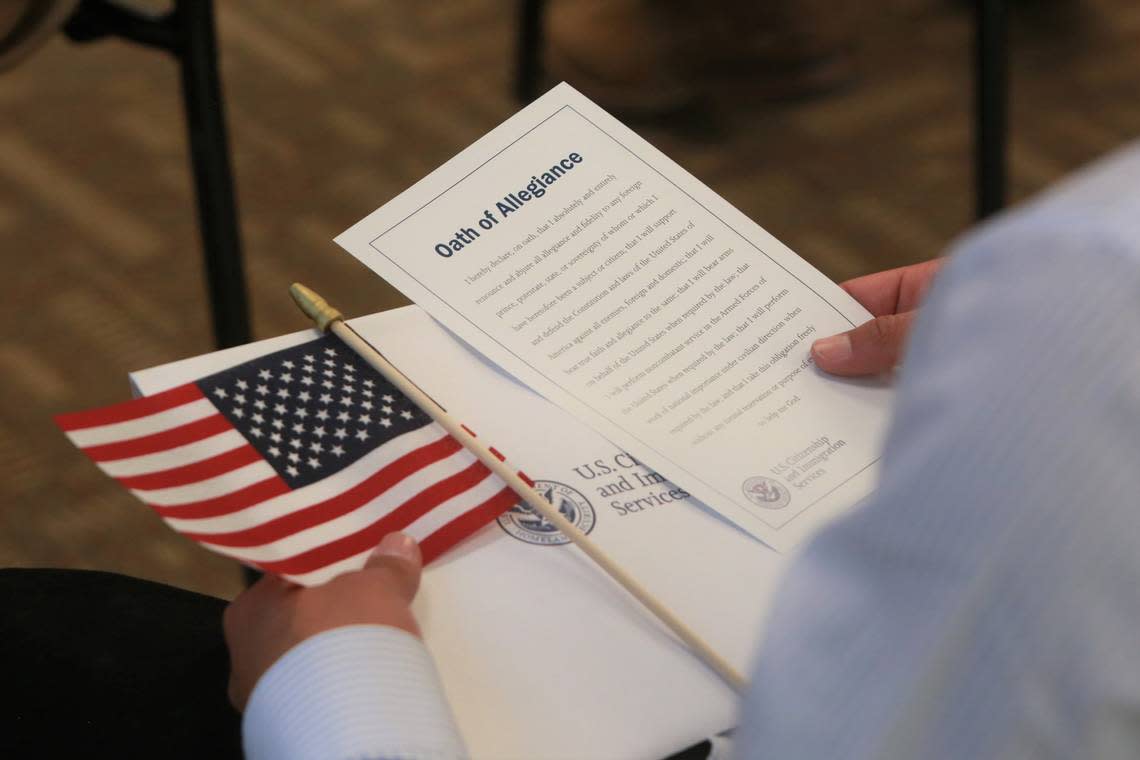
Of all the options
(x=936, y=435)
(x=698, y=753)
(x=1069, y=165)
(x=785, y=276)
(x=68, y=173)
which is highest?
(x=936, y=435)

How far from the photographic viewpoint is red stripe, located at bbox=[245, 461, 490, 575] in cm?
65

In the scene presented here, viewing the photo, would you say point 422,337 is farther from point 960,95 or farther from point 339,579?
point 960,95

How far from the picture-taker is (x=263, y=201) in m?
1.93

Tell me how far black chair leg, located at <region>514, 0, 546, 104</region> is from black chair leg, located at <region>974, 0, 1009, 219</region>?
0.61 meters

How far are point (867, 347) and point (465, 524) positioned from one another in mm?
241

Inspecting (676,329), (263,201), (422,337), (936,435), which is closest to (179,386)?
(422,337)

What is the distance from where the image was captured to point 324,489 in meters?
0.70

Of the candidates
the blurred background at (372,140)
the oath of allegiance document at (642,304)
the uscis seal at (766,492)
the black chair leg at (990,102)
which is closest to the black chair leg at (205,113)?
the blurred background at (372,140)

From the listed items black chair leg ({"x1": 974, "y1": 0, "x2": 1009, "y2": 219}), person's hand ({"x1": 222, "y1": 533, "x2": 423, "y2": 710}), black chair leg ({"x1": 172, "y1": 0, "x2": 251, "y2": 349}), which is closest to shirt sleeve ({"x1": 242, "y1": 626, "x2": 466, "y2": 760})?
person's hand ({"x1": 222, "y1": 533, "x2": 423, "y2": 710})

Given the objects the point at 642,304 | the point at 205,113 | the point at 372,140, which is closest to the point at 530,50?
the point at 372,140

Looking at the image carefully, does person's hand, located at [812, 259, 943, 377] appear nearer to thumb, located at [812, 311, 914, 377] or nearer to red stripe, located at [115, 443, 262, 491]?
thumb, located at [812, 311, 914, 377]

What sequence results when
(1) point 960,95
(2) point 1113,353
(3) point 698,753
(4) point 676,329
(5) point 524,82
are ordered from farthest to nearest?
(1) point 960,95
(5) point 524,82
(4) point 676,329
(3) point 698,753
(2) point 1113,353

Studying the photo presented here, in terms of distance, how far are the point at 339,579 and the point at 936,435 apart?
1.15 ft

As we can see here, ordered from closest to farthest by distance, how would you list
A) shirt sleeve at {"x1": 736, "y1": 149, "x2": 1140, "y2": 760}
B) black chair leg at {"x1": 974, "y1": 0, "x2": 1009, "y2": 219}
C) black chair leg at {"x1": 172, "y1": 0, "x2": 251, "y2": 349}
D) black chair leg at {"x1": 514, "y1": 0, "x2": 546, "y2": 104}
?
shirt sleeve at {"x1": 736, "y1": 149, "x2": 1140, "y2": 760} → black chair leg at {"x1": 172, "y1": 0, "x2": 251, "y2": 349} → black chair leg at {"x1": 974, "y1": 0, "x2": 1009, "y2": 219} → black chair leg at {"x1": 514, "y1": 0, "x2": 546, "y2": 104}
